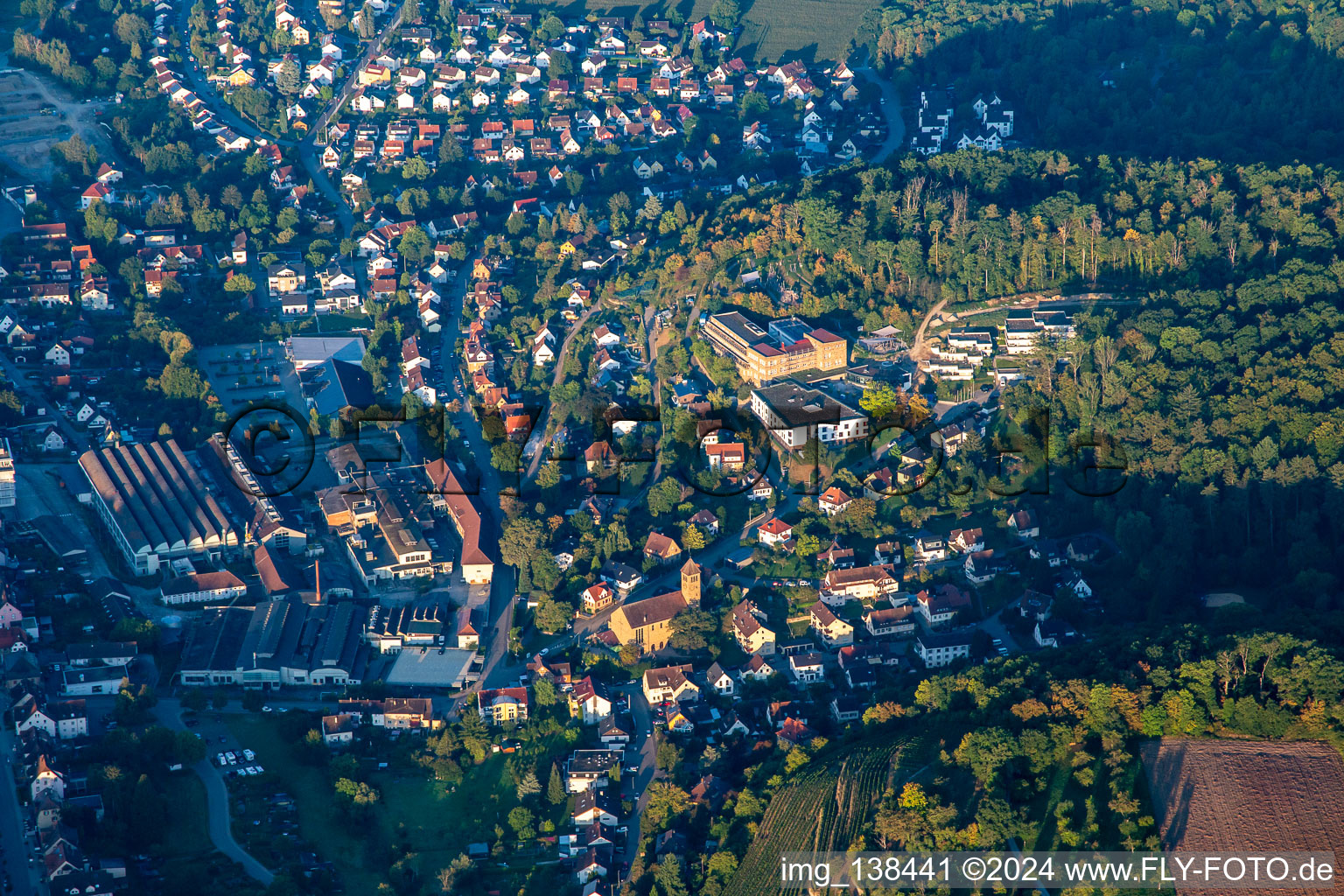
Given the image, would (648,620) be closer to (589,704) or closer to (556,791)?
(589,704)

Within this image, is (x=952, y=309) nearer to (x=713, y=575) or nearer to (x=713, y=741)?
(x=713, y=575)

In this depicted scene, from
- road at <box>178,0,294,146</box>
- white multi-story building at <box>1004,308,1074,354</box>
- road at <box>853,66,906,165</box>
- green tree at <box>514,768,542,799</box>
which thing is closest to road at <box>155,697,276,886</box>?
green tree at <box>514,768,542,799</box>

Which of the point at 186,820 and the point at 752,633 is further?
the point at 752,633

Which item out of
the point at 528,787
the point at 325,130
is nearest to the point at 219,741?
the point at 528,787

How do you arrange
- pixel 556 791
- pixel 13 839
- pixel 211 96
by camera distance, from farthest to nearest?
pixel 211 96 < pixel 556 791 < pixel 13 839

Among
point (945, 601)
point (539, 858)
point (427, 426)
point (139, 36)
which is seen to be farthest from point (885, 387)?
point (139, 36)

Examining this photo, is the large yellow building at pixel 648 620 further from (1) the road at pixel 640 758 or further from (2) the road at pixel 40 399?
(2) the road at pixel 40 399
